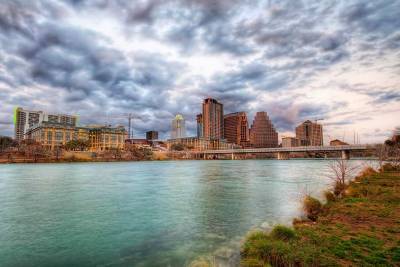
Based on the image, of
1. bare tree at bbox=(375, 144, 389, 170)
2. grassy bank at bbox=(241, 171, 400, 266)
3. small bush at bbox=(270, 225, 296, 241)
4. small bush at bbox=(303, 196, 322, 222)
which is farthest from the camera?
bare tree at bbox=(375, 144, 389, 170)

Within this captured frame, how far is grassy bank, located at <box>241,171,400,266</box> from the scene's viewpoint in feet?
35.4

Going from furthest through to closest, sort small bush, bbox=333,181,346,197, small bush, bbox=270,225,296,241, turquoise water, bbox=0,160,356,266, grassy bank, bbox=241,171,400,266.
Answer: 1. small bush, bbox=333,181,346,197
2. turquoise water, bbox=0,160,356,266
3. small bush, bbox=270,225,296,241
4. grassy bank, bbox=241,171,400,266

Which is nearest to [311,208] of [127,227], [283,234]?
[283,234]

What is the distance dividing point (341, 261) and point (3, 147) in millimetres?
222839

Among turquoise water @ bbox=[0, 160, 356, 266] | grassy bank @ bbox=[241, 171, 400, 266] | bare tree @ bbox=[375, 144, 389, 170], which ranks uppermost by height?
bare tree @ bbox=[375, 144, 389, 170]

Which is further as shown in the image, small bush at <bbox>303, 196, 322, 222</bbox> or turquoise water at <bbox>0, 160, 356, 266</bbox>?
small bush at <bbox>303, 196, 322, 222</bbox>

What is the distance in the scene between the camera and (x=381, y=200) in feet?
75.5

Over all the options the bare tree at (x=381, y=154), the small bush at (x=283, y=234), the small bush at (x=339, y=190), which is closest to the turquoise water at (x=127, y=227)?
the small bush at (x=283, y=234)

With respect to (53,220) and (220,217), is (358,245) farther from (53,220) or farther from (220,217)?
(53,220)

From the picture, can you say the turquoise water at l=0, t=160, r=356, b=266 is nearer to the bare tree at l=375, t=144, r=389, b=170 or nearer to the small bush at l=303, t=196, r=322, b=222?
the small bush at l=303, t=196, r=322, b=222

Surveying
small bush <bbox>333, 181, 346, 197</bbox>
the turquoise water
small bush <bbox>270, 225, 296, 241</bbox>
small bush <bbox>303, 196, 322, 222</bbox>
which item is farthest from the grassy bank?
small bush <bbox>333, 181, 346, 197</bbox>

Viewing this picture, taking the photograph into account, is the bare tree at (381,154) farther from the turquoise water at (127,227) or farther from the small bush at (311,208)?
the small bush at (311,208)

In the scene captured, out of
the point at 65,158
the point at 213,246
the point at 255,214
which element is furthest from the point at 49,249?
the point at 65,158

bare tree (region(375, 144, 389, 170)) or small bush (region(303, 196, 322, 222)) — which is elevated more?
bare tree (region(375, 144, 389, 170))
